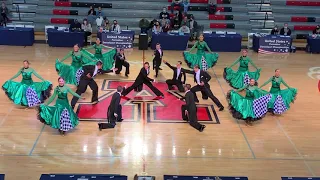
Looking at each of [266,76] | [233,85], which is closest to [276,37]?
[266,76]

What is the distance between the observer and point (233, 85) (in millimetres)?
16828

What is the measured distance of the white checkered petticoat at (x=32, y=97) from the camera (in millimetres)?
14219

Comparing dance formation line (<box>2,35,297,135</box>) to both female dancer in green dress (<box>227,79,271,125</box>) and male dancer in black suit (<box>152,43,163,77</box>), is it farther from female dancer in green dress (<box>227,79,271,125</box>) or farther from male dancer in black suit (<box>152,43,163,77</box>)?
male dancer in black suit (<box>152,43,163,77</box>)

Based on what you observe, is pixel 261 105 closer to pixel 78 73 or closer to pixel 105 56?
pixel 78 73

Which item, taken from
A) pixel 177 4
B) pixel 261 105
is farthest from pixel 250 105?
pixel 177 4

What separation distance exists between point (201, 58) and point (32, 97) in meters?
7.46

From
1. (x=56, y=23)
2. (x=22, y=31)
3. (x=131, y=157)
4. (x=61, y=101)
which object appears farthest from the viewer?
(x=56, y=23)

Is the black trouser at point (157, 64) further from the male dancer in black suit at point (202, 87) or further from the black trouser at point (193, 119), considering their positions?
the black trouser at point (193, 119)

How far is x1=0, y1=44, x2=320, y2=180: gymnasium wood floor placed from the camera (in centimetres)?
1111

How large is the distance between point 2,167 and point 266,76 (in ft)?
40.0

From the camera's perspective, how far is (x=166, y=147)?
12258 millimetres

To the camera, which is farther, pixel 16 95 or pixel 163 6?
pixel 163 6

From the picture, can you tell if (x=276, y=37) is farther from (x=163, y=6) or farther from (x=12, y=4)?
(x=12, y=4)

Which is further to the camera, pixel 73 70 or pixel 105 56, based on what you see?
pixel 105 56
